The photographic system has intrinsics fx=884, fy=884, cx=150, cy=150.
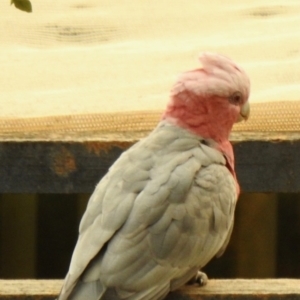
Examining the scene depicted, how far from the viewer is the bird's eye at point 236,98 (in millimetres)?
2389

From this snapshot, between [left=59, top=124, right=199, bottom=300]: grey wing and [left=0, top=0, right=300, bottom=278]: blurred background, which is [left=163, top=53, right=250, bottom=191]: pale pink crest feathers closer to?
[left=59, top=124, right=199, bottom=300]: grey wing

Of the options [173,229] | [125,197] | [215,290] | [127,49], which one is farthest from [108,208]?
[127,49]

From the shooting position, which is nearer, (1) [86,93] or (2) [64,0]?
(1) [86,93]

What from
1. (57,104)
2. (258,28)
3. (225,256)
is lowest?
(225,256)

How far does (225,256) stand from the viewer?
424 centimetres

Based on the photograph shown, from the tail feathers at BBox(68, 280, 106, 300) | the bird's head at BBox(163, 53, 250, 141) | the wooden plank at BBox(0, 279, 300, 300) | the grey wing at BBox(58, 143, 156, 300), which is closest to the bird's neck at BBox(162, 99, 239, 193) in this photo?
the bird's head at BBox(163, 53, 250, 141)

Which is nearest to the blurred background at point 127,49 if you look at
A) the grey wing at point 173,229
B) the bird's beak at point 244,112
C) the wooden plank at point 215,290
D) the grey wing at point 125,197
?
the bird's beak at point 244,112

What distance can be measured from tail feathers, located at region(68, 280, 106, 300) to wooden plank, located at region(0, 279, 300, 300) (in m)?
A: 0.08

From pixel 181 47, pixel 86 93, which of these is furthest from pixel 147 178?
pixel 181 47

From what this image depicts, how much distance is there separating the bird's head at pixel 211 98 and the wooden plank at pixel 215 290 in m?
0.46

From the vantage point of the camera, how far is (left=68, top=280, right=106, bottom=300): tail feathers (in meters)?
1.96

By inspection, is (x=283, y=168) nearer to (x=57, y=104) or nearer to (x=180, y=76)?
(x=180, y=76)

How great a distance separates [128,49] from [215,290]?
1.12 m

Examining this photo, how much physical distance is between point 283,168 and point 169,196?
0.38 meters
